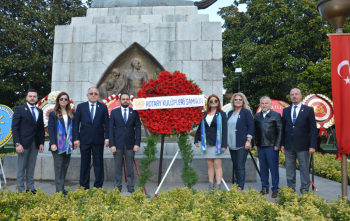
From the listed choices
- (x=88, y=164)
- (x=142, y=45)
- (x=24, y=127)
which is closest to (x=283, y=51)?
(x=142, y=45)

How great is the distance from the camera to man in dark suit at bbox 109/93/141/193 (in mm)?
5340

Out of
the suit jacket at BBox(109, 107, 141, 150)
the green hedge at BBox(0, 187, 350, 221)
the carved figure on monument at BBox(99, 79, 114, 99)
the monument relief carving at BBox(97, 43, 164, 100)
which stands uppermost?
the monument relief carving at BBox(97, 43, 164, 100)

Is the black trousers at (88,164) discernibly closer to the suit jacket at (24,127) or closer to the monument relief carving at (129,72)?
the suit jacket at (24,127)

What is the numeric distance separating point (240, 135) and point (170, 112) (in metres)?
1.41

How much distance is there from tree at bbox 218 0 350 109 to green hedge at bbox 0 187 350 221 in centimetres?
1292

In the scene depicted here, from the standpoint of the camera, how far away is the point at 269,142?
5.43 metres

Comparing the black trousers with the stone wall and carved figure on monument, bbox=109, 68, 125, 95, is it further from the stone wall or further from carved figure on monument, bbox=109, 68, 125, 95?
the stone wall

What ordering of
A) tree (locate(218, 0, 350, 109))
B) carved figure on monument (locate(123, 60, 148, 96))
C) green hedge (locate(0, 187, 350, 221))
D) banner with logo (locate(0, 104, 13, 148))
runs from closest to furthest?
green hedge (locate(0, 187, 350, 221)) < banner with logo (locate(0, 104, 13, 148)) < carved figure on monument (locate(123, 60, 148, 96)) < tree (locate(218, 0, 350, 109))

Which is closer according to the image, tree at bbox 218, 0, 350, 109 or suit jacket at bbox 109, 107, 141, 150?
suit jacket at bbox 109, 107, 141, 150

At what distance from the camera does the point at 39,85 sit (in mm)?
17781

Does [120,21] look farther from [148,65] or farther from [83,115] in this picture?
[83,115]

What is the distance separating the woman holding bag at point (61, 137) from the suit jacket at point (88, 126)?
122 mm

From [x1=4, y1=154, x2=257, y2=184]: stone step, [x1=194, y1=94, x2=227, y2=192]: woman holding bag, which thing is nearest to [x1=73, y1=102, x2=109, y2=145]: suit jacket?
[x1=4, y1=154, x2=257, y2=184]: stone step

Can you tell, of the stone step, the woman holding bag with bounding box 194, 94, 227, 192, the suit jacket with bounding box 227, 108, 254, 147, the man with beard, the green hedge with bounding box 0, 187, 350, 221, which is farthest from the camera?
the stone step
